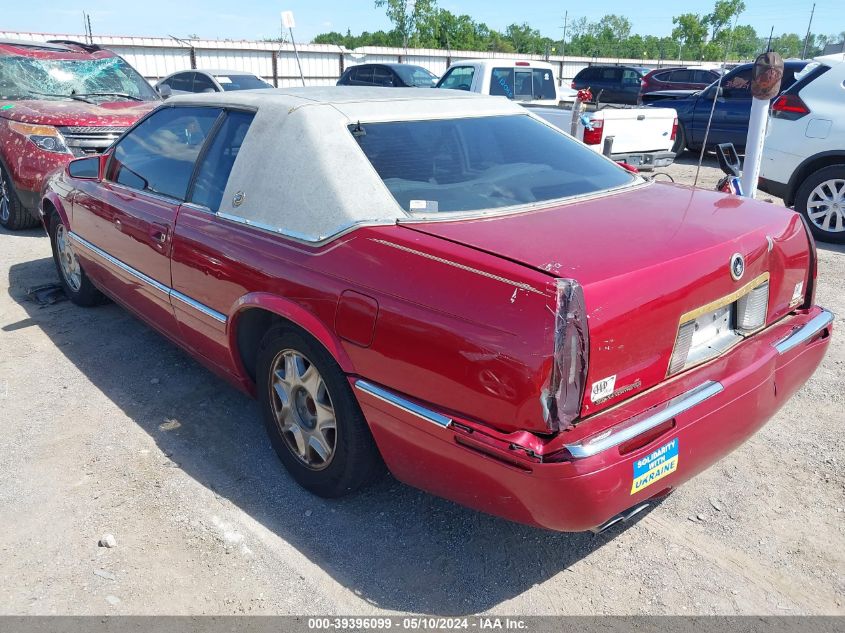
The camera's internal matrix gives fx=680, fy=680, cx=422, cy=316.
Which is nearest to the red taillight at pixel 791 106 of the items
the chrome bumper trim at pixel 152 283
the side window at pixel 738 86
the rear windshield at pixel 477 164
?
the side window at pixel 738 86

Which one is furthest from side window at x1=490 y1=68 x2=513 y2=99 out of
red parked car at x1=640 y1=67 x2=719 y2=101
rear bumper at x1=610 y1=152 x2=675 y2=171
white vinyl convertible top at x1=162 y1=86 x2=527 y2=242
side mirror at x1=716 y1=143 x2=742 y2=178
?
red parked car at x1=640 y1=67 x2=719 y2=101

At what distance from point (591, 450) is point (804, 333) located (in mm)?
1364

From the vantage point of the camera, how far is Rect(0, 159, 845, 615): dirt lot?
2.45m

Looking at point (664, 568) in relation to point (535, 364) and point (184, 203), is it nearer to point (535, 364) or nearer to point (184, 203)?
point (535, 364)

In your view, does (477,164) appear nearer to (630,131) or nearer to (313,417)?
(313,417)

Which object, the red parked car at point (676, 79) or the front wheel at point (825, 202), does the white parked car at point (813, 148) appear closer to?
the front wheel at point (825, 202)

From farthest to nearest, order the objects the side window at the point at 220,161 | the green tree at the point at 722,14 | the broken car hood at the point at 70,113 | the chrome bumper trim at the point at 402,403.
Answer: the green tree at the point at 722,14 → the broken car hood at the point at 70,113 → the side window at the point at 220,161 → the chrome bumper trim at the point at 402,403

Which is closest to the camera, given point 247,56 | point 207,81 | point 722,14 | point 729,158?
point 729,158

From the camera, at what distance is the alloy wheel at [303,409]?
2789 millimetres

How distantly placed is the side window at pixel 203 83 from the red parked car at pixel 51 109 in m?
4.50

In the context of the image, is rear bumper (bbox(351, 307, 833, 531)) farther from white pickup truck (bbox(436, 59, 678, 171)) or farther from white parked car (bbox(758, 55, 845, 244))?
white parked car (bbox(758, 55, 845, 244))

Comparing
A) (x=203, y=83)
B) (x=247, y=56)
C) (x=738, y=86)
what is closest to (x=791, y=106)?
(x=738, y=86)

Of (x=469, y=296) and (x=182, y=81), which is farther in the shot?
(x=182, y=81)

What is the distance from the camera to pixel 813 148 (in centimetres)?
691
